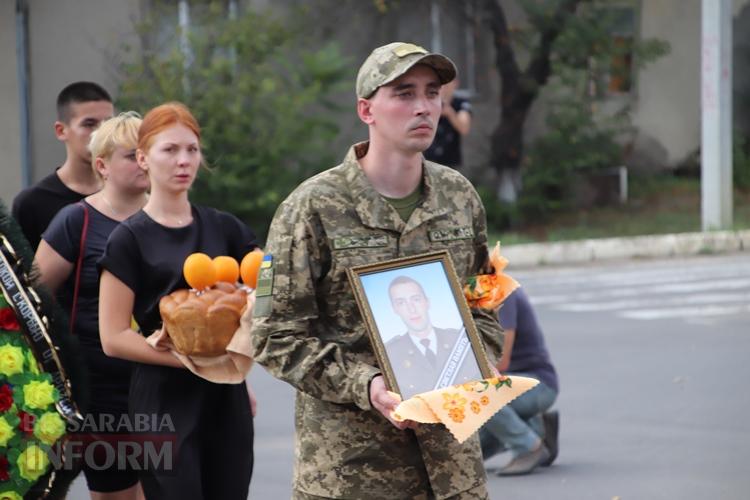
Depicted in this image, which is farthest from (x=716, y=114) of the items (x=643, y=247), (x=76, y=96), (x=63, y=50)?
(x=76, y=96)

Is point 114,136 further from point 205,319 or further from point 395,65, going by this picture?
point 395,65

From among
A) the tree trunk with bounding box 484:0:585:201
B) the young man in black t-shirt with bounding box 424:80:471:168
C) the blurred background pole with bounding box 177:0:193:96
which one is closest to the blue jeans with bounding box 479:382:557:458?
the young man in black t-shirt with bounding box 424:80:471:168

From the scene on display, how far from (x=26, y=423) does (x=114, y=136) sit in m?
1.25

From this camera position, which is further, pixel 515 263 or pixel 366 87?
pixel 515 263

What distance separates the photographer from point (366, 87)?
3.80m

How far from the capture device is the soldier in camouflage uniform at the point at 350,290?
12.2 ft

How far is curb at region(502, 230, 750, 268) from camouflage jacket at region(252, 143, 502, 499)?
44.9ft

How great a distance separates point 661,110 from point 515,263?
852cm

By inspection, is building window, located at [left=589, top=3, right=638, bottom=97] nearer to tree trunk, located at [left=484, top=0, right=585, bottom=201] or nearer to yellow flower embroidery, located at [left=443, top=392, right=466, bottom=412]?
tree trunk, located at [left=484, top=0, right=585, bottom=201]

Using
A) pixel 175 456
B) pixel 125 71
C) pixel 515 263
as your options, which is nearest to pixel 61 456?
pixel 175 456

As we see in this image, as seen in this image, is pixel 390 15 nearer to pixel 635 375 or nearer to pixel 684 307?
pixel 684 307

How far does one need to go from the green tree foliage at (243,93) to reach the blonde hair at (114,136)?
11.9m

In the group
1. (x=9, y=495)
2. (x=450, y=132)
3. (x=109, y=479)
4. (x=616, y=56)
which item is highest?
(x=616, y=56)

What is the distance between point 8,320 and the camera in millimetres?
4562
